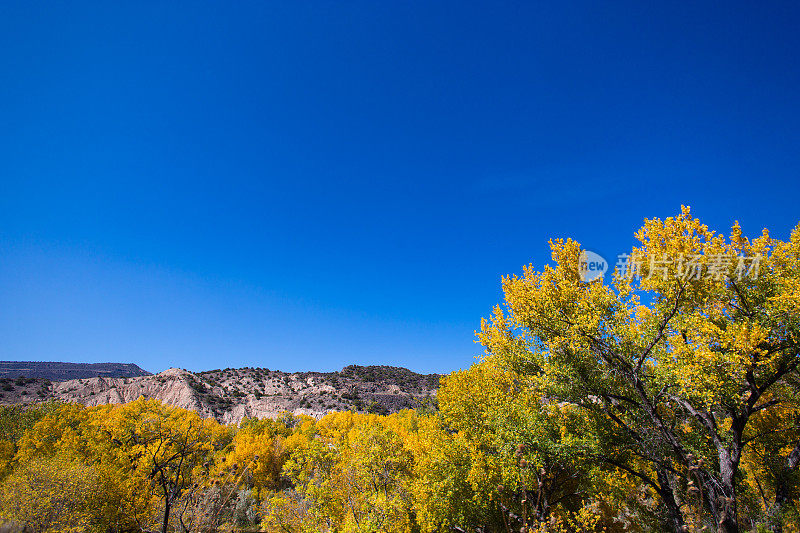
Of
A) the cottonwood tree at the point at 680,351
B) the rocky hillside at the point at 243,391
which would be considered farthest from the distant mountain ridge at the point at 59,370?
the cottonwood tree at the point at 680,351

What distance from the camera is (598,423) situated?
13.7 m

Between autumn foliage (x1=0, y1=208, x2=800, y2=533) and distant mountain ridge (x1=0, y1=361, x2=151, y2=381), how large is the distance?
131 m

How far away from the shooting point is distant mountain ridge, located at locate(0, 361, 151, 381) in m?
115

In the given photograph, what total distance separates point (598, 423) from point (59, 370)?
172 metres

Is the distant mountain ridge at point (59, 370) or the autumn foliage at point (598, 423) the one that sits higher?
the autumn foliage at point (598, 423)

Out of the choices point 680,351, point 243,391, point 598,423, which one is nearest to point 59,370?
point 243,391

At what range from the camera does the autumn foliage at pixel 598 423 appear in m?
11.4

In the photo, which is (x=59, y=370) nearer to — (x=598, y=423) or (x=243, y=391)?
(x=243, y=391)

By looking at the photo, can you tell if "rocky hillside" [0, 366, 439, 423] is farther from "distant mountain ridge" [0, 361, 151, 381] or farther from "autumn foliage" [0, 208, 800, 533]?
"autumn foliage" [0, 208, 800, 533]

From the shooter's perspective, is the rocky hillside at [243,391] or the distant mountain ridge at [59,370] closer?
the rocky hillside at [243,391]

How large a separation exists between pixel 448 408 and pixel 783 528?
1306cm

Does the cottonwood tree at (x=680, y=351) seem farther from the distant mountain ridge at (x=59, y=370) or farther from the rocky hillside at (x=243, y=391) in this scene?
the distant mountain ridge at (x=59, y=370)

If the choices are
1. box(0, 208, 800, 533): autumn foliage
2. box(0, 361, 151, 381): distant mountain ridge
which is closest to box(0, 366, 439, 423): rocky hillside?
box(0, 361, 151, 381): distant mountain ridge

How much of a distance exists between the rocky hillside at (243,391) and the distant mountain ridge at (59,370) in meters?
35.3
